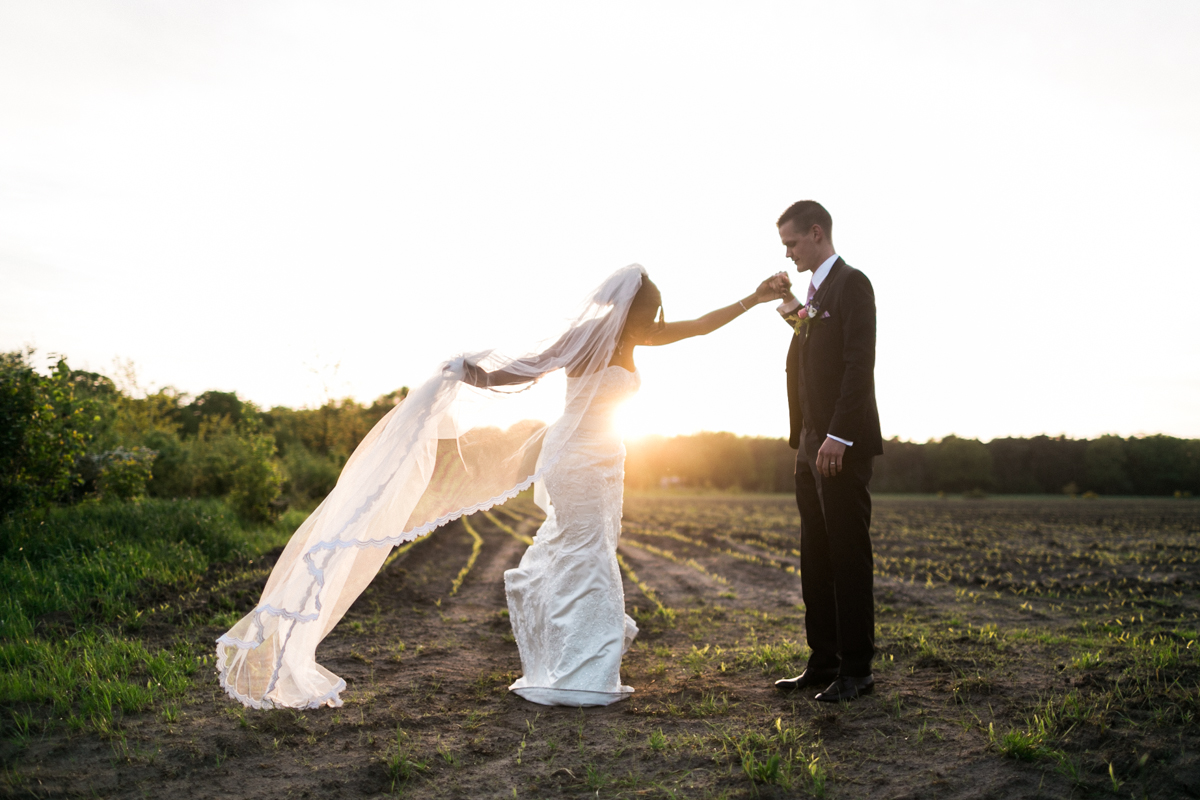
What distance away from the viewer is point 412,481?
12.5 ft

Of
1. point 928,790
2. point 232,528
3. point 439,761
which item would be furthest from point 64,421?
point 928,790

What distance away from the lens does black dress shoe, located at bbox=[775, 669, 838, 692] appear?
12.7ft

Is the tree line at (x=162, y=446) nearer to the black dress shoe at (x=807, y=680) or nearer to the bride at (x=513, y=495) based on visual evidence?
the bride at (x=513, y=495)

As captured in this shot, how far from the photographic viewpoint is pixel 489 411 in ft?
13.7

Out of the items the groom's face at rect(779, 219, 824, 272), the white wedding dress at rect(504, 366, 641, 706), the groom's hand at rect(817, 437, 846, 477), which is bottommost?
the white wedding dress at rect(504, 366, 641, 706)

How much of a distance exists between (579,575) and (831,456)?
161cm

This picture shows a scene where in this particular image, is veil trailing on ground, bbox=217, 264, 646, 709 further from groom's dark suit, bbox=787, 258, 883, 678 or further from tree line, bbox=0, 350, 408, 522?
tree line, bbox=0, 350, 408, 522

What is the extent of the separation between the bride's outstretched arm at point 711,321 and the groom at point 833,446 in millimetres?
293

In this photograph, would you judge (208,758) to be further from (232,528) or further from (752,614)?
(232,528)

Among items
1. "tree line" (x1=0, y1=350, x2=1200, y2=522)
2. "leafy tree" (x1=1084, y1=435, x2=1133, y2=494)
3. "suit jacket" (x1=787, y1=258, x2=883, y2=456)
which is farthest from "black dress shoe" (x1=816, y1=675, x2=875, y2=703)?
"leafy tree" (x1=1084, y1=435, x2=1133, y2=494)

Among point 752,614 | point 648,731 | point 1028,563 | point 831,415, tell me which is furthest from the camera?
point 1028,563

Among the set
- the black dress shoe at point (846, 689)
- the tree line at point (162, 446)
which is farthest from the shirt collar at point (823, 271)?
the black dress shoe at point (846, 689)

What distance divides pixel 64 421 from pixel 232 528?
91.5 inches

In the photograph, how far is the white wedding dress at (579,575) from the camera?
3826 millimetres
